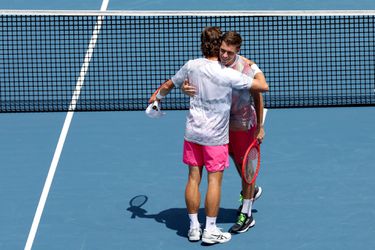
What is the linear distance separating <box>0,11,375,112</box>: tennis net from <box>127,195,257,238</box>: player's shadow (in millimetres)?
3063

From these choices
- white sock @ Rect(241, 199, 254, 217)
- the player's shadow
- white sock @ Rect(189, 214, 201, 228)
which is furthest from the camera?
the player's shadow

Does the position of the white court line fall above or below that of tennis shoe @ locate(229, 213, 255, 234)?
above

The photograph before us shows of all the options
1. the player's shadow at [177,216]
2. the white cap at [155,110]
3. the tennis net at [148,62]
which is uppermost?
the white cap at [155,110]

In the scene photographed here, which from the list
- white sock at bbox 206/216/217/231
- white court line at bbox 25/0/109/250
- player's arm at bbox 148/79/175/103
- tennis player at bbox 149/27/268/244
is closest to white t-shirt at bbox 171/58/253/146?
tennis player at bbox 149/27/268/244

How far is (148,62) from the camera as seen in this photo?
14633mm

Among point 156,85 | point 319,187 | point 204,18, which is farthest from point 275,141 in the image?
point 204,18

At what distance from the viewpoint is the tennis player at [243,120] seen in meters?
9.72

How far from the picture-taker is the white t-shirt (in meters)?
9.59

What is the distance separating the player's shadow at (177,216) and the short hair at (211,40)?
151cm

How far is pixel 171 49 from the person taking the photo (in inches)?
589

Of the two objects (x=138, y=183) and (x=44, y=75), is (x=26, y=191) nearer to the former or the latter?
(x=138, y=183)

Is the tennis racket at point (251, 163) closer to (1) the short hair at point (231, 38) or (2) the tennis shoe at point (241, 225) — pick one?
(2) the tennis shoe at point (241, 225)

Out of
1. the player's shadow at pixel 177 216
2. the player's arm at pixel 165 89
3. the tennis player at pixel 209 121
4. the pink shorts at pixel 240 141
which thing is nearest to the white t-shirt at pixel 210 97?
the tennis player at pixel 209 121

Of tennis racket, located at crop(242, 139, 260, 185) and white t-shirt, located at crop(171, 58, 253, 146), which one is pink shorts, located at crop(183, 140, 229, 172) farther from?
tennis racket, located at crop(242, 139, 260, 185)
